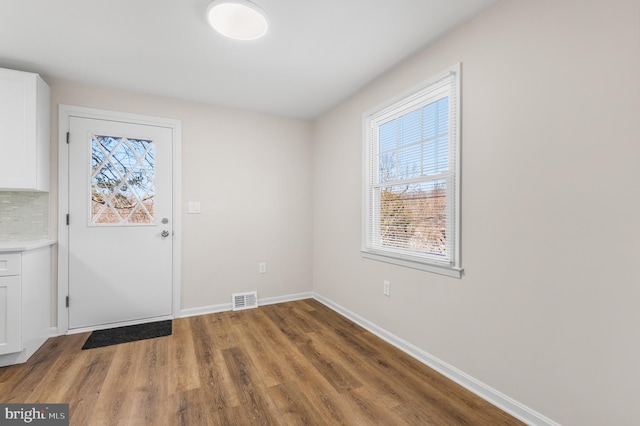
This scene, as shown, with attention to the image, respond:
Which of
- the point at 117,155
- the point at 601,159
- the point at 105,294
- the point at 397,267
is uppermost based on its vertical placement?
the point at 117,155

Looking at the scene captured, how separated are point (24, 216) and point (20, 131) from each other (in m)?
0.77

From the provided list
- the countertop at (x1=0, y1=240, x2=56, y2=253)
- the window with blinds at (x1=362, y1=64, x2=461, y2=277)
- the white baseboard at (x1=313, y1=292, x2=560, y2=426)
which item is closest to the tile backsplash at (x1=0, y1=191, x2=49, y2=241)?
the countertop at (x1=0, y1=240, x2=56, y2=253)

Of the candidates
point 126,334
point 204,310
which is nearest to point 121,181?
point 126,334

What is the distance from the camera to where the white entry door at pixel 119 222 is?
112 inches

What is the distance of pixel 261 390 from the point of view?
1.92 metres

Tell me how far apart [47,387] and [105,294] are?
3.65 ft

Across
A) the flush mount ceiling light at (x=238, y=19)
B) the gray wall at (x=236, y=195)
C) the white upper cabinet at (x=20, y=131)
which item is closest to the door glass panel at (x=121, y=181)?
the gray wall at (x=236, y=195)

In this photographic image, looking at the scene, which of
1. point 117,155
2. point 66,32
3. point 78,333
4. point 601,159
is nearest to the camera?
point 601,159

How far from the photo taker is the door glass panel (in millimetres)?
2916

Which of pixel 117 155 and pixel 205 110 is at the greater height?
pixel 205 110

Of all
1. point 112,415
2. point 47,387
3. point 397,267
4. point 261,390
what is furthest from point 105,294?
point 397,267

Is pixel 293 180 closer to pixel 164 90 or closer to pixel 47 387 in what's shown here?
pixel 164 90

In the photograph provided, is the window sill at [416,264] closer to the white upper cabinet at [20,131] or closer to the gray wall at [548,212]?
the gray wall at [548,212]

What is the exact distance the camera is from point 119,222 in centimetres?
299
